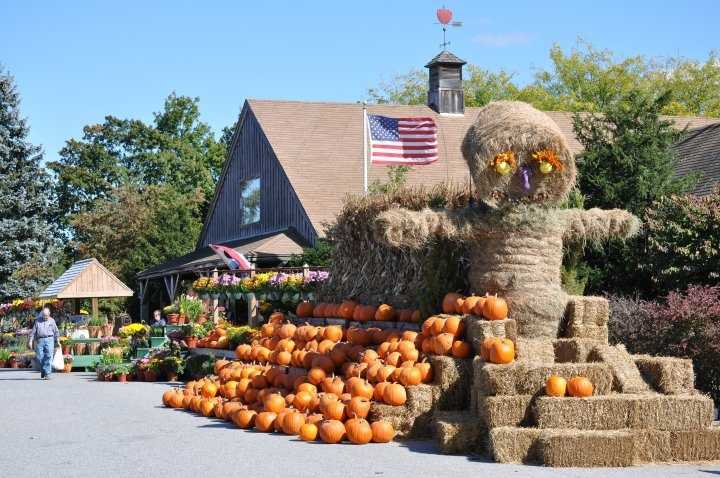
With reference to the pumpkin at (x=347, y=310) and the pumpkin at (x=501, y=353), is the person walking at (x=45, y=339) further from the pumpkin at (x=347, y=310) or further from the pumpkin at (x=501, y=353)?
the pumpkin at (x=501, y=353)

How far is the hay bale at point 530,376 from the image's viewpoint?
1048 cm

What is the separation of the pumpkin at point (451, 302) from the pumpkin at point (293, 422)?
2.29 metres

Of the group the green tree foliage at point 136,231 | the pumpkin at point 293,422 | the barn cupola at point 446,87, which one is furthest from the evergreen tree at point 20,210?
the pumpkin at point 293,422

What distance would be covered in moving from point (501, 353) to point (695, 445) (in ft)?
7.12

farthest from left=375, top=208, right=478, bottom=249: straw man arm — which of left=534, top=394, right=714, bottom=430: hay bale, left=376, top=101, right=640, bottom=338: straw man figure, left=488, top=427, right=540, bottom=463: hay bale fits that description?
left=488, top=427, right=540, bottom=463: hay bale

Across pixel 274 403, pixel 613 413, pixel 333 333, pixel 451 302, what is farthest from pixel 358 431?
pixel 333 333

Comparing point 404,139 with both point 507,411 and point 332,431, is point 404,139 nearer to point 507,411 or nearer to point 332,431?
point 332,431

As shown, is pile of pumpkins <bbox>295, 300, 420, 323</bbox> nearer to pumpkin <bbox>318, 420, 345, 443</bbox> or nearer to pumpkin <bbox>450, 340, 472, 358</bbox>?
pumpkin <bbox>450, 340, 472, 358</bbox>

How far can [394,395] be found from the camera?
37.9 feet

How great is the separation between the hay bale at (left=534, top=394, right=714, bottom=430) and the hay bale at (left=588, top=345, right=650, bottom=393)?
0.50m

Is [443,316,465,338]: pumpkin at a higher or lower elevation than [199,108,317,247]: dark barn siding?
lower

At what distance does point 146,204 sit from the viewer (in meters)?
44.5

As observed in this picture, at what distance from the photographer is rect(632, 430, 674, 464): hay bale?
9852 millimetres

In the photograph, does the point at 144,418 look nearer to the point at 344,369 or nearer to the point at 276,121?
the point at 344,369
